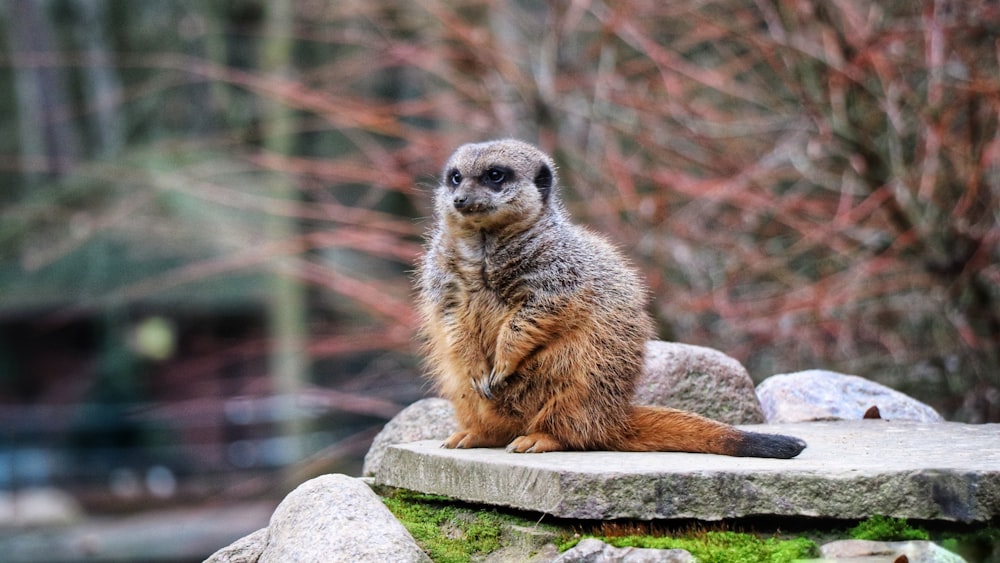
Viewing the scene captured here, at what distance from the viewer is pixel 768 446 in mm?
2912

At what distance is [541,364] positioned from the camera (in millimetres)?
3244

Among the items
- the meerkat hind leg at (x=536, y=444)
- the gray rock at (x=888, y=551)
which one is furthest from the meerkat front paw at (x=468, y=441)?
the gray rock at (x=888, y=551)

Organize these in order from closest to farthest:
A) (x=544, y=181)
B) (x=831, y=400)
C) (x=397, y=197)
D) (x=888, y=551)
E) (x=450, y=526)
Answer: (x=888, y=551) < (x=450, y=526) < (x=544, y=181) < (x=831, y=400) < (x=397, y=197)

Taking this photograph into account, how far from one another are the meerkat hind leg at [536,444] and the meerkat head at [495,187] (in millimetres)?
707

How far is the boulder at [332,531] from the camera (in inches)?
105

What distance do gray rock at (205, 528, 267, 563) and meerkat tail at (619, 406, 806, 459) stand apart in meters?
1.11

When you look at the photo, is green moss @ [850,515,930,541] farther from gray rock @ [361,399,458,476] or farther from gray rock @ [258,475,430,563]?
gray rock @ [361,399,458,476]

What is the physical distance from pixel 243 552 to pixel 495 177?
139 centimetres

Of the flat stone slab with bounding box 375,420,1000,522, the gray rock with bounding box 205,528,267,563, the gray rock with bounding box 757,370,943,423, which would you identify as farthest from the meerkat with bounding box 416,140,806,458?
the gray rock with bounding box 757,370,943,423

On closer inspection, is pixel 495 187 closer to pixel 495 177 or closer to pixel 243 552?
pixel 495 177

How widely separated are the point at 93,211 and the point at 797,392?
7.70m

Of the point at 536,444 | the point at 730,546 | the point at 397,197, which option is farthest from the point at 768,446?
the point at 397,197

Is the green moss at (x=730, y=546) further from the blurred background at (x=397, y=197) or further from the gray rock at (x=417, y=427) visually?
the blurred background at (x=397, y=197)

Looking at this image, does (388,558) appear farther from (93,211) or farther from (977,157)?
(93,211)
